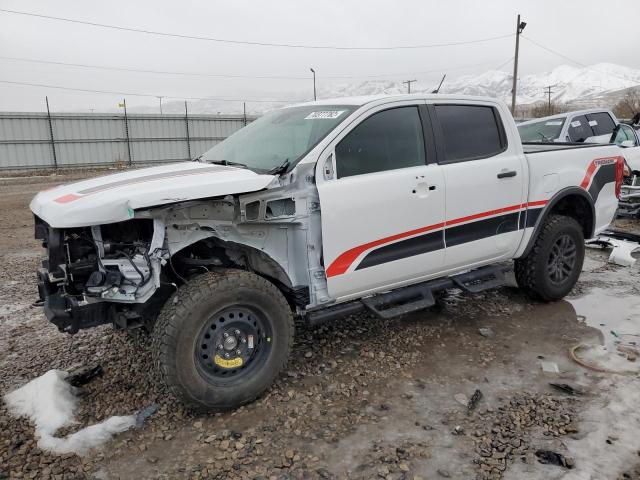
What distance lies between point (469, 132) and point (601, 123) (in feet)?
24.1

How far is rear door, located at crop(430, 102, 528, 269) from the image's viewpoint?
4191 mm

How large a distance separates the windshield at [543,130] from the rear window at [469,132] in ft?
17.6

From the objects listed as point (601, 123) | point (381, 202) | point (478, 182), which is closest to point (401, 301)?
point (381, 202)

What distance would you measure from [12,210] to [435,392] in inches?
446

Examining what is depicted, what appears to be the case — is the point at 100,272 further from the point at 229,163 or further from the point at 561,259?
the point at 561,259

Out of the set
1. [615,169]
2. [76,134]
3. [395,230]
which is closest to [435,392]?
[395,230]

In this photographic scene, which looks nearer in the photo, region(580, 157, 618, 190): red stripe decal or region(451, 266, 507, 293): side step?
region(451, 266, 507, 293): side step

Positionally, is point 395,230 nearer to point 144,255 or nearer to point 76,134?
point 144,255

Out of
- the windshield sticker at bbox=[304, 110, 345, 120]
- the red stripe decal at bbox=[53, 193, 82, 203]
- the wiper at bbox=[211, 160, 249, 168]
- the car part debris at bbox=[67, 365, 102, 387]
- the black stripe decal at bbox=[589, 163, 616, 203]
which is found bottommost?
the car part debris at bbox=[67, 365, 102, 387]

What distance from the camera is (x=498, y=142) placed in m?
4.61

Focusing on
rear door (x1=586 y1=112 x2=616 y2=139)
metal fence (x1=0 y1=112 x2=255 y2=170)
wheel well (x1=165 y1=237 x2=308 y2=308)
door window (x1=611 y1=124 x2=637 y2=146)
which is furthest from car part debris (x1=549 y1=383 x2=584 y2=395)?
metal fence (x1=0 y1=112 x2=255 y2=170)

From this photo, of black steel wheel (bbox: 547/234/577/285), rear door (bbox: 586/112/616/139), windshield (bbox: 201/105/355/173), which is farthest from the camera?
rear door (bbox: 586/112/616/139)

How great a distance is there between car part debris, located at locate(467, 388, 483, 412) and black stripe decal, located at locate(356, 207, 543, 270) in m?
1.08

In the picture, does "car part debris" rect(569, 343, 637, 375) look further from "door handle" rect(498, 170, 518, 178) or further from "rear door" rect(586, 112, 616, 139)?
"rear door" rect(586, 112, 616, 139)
